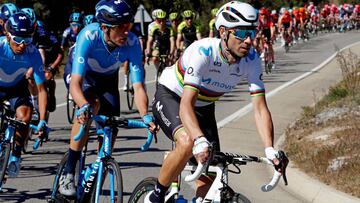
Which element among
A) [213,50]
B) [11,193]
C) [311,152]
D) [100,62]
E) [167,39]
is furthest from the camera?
[167,39]

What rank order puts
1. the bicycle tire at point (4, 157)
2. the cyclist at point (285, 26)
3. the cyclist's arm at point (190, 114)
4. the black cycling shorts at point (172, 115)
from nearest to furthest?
the cyclist's arm at point (190, 114) < the black cycling shorts at point (172, 115) < the bicycle tire at point (4, 157) < the cyclist at point (285, 26)

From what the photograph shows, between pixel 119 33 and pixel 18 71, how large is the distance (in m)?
2.44

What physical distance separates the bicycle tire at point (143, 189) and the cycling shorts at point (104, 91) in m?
1.00

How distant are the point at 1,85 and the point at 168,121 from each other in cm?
338

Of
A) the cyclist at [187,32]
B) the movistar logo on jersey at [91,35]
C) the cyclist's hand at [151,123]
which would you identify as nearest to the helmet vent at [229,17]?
the cyclist's hand at [151,123]

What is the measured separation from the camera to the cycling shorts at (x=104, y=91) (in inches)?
263

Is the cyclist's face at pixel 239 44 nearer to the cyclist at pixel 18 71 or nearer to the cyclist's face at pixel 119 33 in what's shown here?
the cyclist's face at pixel 119 33

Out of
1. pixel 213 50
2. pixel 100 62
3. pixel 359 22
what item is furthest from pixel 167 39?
pixel 359 22

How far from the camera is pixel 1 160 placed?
7.91 meters

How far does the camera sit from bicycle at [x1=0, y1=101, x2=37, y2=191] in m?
7.80

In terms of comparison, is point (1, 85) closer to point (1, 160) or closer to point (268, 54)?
point (1, 160)

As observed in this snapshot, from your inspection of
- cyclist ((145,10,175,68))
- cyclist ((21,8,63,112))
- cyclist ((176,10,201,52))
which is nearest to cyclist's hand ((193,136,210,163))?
cyclist ((21,8,63,112))

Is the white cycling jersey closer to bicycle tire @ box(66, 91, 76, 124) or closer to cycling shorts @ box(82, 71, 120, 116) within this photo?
cycling shorts @ box(82, 71, 120, 116)

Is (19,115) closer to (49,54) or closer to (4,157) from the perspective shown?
(4,157)
